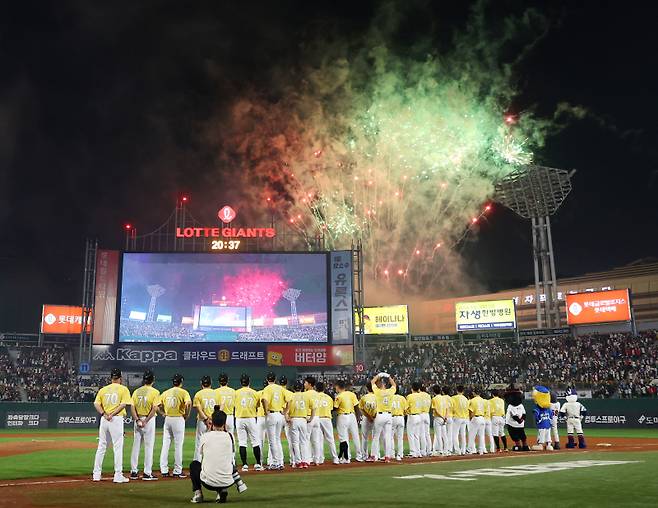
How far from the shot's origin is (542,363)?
172ft

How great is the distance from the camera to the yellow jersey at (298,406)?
1625cm

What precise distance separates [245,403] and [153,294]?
101 ft

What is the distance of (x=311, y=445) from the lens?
17734mm

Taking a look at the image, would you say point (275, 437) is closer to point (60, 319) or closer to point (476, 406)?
point (476, 406)

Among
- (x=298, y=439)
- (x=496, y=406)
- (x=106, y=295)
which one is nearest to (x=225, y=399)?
(x=298, y=439)

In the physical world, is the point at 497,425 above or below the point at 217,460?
below

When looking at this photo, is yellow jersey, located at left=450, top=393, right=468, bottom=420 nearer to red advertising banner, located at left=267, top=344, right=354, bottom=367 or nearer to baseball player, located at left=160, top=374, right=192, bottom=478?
baseball player, located at left=160, top=374, right=192, bottom=478

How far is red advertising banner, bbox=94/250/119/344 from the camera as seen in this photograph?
44.3 m

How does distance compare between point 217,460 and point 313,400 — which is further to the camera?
point 313,400

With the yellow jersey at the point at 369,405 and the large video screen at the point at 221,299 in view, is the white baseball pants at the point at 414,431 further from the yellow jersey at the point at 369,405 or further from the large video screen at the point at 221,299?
the large video screen at the point at 221,299

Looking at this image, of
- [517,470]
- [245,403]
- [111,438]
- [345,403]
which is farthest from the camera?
[345,403]

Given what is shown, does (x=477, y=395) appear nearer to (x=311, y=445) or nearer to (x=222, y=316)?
(x=311, y=445)

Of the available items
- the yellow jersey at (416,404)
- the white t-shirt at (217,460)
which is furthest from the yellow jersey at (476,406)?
the white t-shirt at (217,460)

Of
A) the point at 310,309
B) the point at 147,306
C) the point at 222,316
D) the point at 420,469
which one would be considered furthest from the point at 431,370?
the point at 420,469
